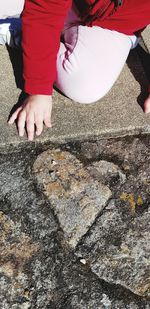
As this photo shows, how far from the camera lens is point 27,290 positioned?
128 cm

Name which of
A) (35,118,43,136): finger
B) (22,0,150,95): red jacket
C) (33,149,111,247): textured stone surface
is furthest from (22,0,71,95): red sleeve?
(33,149,111,247): textured stone surface

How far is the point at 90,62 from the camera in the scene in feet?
5.74

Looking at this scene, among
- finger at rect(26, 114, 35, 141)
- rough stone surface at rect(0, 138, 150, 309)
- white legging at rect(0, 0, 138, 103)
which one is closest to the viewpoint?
rough stone surface at rect(0, 138, 150, 309)

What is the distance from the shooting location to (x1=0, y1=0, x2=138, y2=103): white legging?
1720 millimetres

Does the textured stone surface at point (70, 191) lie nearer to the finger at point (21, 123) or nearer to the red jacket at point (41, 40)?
the finger at point (21, 123)

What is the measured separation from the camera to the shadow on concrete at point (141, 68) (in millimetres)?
1763

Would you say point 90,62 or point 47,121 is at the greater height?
point 90,62

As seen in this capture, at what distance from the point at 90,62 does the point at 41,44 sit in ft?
0.67

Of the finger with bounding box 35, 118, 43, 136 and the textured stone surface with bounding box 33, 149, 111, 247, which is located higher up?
the finger with bounding box 35, 118, 43, 136

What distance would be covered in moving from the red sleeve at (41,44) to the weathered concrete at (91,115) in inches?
3.7

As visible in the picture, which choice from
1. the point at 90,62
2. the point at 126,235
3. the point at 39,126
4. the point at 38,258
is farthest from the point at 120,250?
the point at 90,62

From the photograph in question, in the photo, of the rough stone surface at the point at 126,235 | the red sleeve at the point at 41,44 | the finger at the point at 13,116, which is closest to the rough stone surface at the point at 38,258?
the rough stone surface at the point at 126,235

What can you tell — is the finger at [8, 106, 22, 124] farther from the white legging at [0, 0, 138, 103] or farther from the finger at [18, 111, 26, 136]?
the white legging at [0, 0, 138, 103]

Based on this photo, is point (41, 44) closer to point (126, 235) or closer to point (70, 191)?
point (70, 191)
